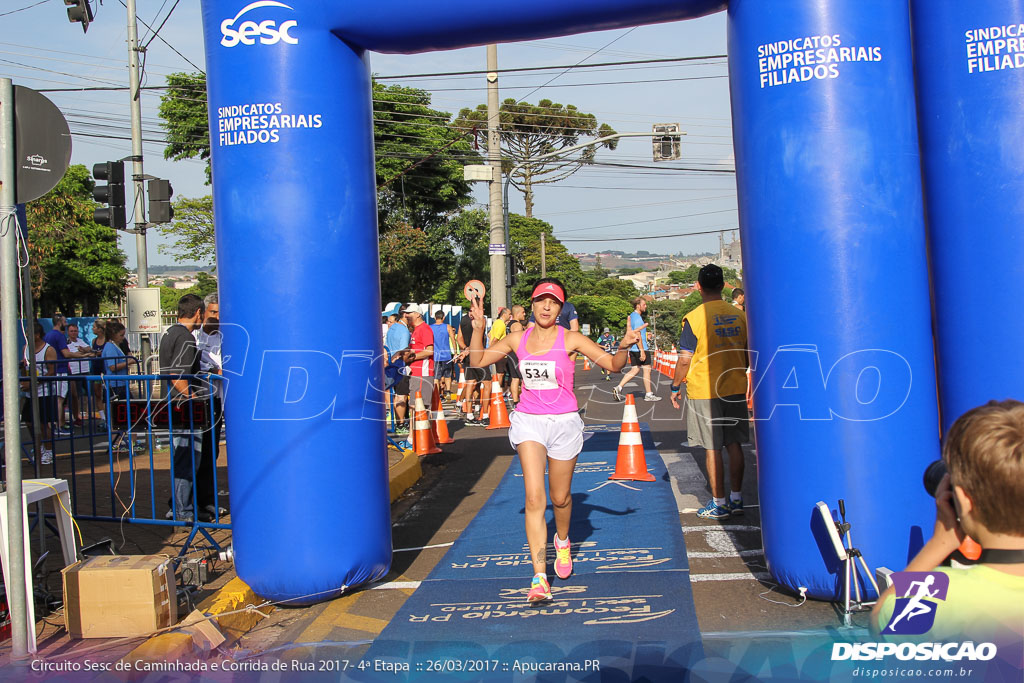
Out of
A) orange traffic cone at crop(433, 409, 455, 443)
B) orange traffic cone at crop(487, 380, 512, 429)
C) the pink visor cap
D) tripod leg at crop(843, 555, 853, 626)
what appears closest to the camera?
tripod leg at crop(843, 555, 853, 626)

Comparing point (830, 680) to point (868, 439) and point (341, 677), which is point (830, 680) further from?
point (341, 677)

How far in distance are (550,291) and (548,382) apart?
1.93 feet

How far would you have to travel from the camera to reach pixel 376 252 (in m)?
5.54

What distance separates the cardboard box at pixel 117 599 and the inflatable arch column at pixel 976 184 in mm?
4552

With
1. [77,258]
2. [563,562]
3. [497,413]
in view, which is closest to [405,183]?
[77,258]

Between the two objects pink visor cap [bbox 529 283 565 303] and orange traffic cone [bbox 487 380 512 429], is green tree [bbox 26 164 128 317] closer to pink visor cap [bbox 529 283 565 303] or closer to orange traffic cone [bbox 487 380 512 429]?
orange traffic cone [bbox 487 380 512 429]

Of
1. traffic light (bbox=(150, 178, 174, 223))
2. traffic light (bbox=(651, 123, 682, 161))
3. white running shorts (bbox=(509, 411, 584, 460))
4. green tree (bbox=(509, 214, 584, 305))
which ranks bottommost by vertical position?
white running shorts (bbox=(509, 411, 584, 460))

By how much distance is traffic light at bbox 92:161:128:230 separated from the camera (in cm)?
1384

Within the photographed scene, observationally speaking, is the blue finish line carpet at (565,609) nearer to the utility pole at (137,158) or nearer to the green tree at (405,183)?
the utility pole at (137,158)

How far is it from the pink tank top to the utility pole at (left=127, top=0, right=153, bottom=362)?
10734 mm

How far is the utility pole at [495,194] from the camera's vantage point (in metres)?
19.4

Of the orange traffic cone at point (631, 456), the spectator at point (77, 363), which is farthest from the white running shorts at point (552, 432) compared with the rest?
the spectator at point (77, 363)

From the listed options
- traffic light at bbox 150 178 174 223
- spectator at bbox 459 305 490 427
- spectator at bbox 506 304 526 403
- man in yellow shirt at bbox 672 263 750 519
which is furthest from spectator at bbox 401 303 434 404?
man in yellow shirt at bbox 672 263 750 519

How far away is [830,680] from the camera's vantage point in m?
3.50
